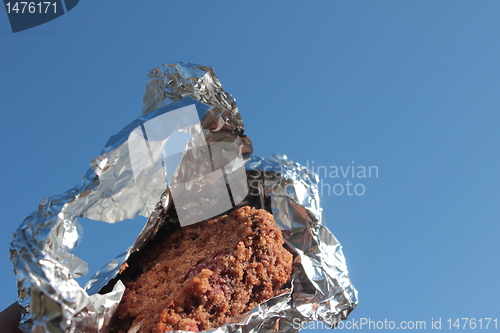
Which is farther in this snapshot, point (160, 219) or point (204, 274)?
point (160, 219)

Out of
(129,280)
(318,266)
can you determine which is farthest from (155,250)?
(318,266)

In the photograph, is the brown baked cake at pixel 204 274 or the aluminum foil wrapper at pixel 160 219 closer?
the aluminum foil wrapper at pixel 160 219

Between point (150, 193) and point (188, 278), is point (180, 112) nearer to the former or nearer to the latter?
point (150, 193)

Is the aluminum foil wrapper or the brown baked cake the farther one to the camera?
the brown baked cake

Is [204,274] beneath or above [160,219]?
beneath
